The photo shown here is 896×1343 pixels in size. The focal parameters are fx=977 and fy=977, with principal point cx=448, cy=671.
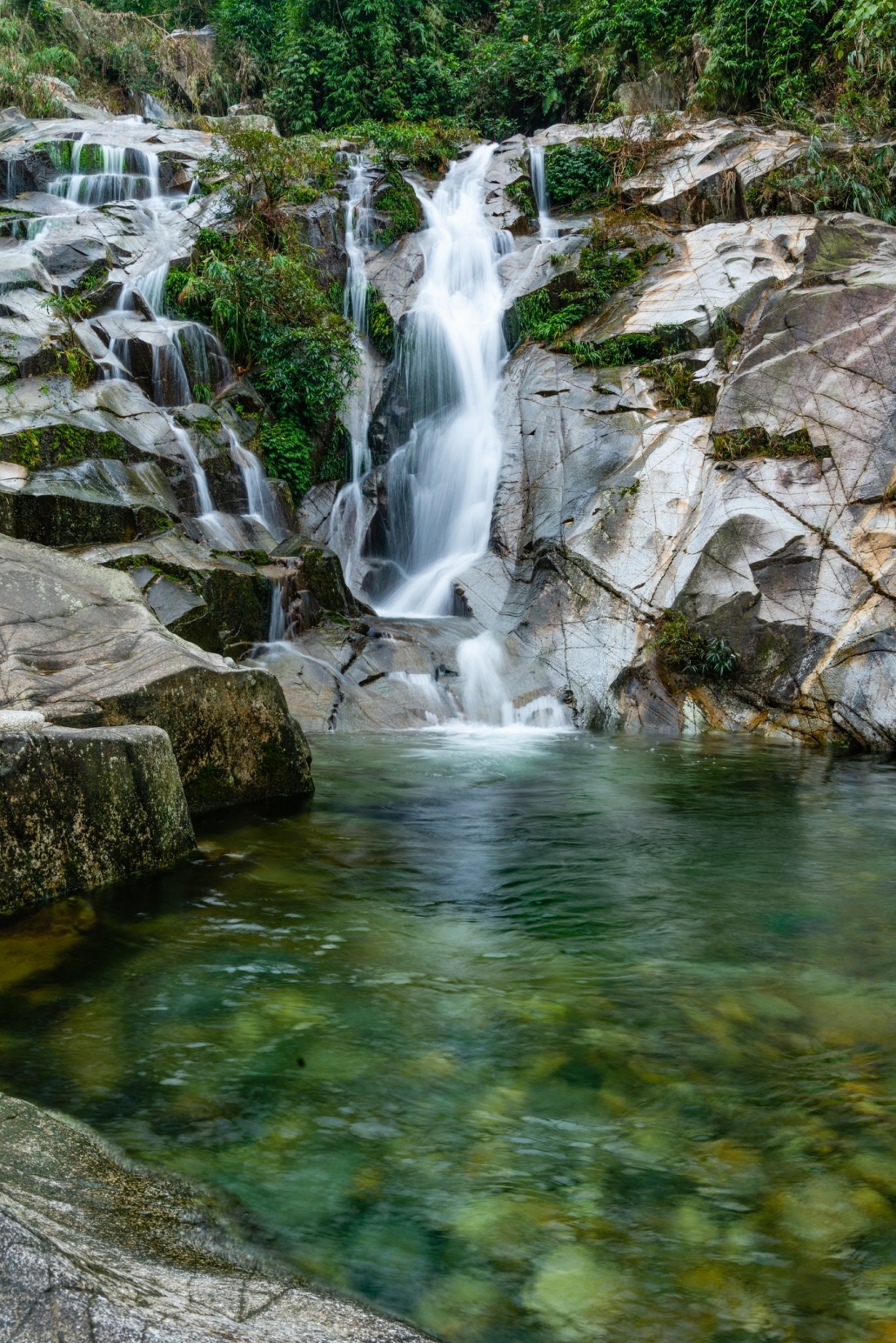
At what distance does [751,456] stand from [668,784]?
5.70 m

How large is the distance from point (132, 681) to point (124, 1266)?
452cm

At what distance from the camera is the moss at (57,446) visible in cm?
1105

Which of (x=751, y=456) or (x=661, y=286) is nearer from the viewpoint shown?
(x=751, y=456)

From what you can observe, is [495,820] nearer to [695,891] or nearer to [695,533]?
[695,891]

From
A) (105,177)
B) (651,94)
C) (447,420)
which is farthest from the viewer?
(651,94)

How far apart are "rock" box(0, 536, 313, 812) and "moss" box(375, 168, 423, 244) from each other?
527 inches

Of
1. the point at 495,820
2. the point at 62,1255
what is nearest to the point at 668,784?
the point at 495,820

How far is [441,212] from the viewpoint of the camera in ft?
62.5

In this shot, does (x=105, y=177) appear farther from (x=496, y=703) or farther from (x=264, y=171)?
(x=496, y=703)

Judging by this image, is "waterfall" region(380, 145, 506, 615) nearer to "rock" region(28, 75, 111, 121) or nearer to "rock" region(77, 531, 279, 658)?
"rock" region(77, 531, 279, 658)

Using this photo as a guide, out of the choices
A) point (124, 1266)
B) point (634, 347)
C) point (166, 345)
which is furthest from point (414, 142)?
point (124, 1266)

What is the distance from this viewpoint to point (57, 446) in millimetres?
11453

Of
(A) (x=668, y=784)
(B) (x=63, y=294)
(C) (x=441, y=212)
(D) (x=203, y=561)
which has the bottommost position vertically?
(A) (x=668, y=784)

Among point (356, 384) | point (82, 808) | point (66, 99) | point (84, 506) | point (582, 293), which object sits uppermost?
point (66, 99)
